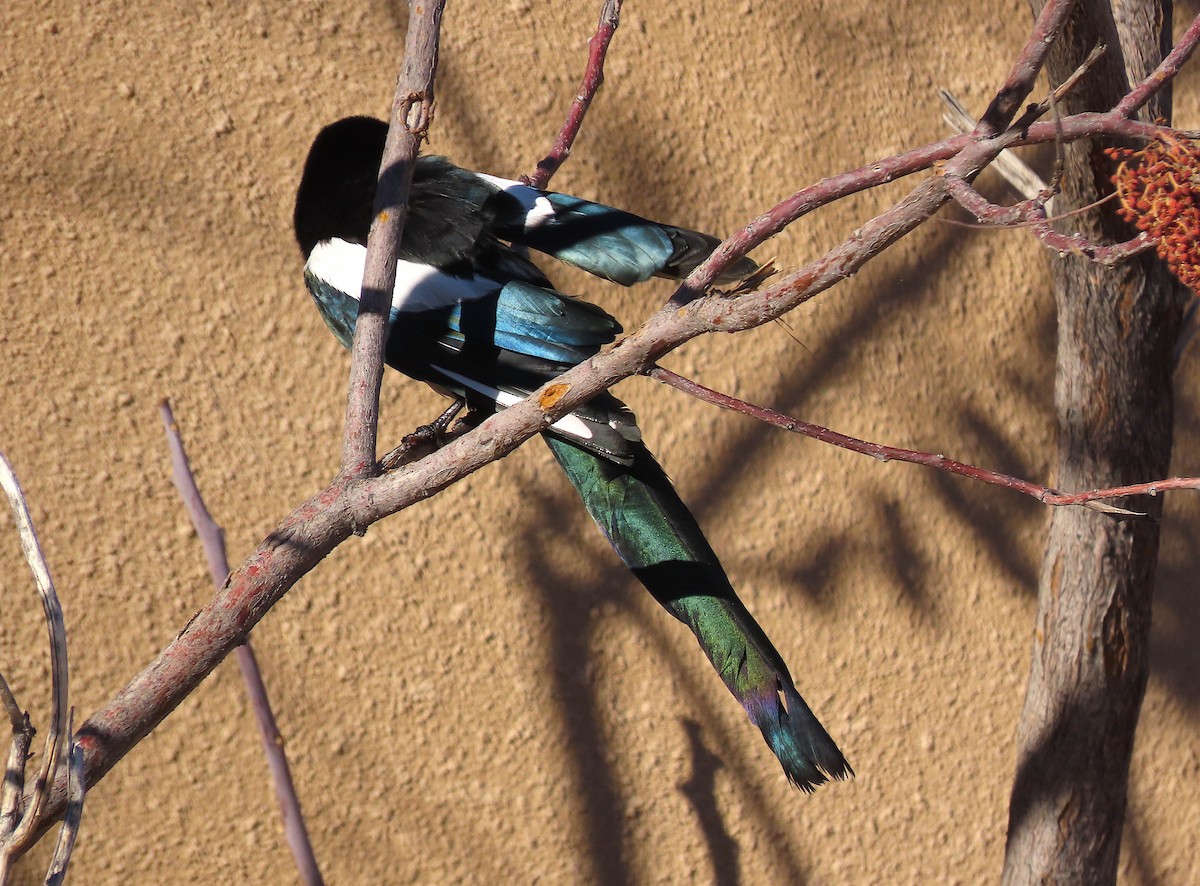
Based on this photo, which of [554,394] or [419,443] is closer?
[554,394]

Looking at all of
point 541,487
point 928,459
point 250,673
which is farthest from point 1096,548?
point 250,673

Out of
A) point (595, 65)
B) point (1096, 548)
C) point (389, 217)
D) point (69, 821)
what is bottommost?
point (69, 821)

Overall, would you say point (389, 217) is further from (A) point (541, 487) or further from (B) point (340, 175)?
(A) point (541, 487)

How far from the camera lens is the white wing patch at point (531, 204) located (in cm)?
131

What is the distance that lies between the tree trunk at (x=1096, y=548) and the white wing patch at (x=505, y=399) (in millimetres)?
659

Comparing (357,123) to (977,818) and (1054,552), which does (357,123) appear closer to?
(1054,552)

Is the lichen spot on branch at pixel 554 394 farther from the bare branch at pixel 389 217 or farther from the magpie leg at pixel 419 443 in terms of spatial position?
the magpie leg at pixel 419 443

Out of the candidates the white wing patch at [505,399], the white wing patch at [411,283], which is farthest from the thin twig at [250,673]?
the white wing patch at [411,283]

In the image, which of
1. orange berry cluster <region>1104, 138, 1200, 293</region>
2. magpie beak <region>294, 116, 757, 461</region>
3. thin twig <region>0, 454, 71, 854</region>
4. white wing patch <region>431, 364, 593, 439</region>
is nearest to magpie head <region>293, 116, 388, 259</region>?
magpie beak <region>294, 116, 757, 461</region>

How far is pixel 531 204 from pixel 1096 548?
0.89 m

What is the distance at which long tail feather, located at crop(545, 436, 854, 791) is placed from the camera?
42.8 inches

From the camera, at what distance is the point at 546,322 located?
4.10 feet

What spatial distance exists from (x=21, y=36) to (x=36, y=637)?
34.6 inches

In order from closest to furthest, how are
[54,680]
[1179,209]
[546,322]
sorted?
[54,680] < [1179,209] < [546,322]
